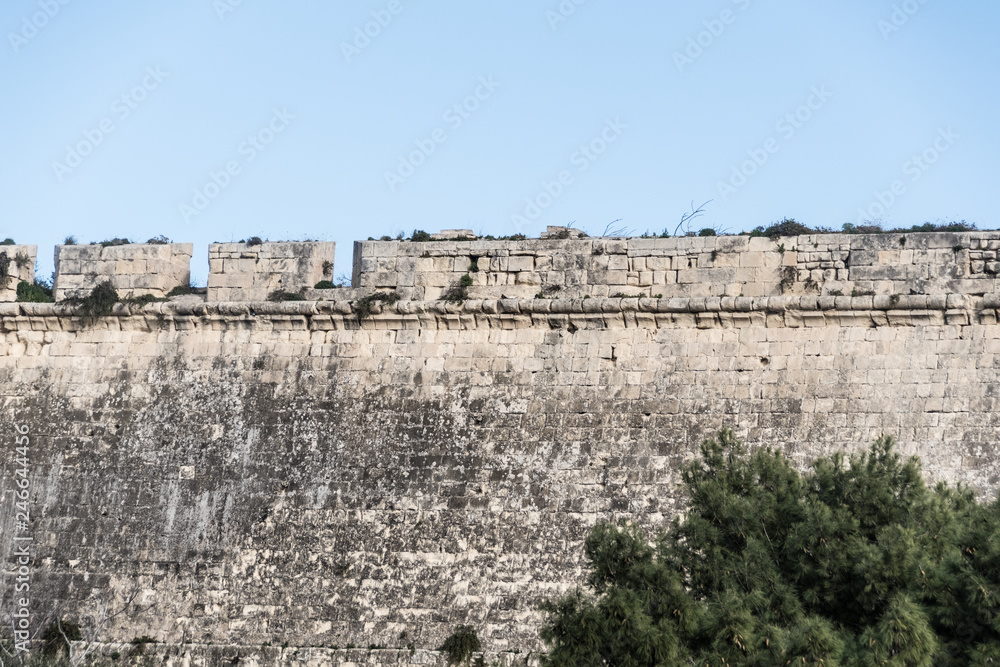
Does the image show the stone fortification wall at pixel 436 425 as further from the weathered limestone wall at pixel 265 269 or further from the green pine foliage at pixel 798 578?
the green pine foliage at pixel 798 578

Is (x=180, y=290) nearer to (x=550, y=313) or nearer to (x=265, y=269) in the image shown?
(x=265, y=269)

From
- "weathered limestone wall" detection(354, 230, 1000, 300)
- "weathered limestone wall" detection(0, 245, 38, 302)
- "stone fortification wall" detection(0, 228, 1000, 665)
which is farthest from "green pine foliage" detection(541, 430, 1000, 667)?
"weathered limestone wall" detection(0, 245, 38, 302)

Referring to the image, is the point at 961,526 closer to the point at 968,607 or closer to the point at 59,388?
the point at 968,607

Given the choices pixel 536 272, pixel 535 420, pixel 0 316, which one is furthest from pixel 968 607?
pixel 0 316

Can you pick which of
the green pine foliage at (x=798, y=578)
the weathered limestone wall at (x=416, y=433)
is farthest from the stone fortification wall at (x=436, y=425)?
the green pine foliage at (x=798, y=578)

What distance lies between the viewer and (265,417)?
13109mm

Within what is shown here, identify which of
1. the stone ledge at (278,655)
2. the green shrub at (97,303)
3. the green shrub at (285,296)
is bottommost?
the stone ledge at (278,655)

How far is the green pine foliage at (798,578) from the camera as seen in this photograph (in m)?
7.89

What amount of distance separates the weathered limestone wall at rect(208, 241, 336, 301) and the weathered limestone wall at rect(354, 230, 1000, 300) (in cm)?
47

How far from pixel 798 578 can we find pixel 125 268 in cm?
860

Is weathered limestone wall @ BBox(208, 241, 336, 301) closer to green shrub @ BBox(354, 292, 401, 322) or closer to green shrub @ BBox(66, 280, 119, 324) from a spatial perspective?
green shrub @ BBox(354, 292, 401, 322)

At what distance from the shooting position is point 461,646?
38.3ft

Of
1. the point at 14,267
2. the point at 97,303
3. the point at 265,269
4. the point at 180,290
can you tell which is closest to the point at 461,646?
the point at 265,269

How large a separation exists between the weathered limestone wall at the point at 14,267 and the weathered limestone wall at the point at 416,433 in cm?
52
